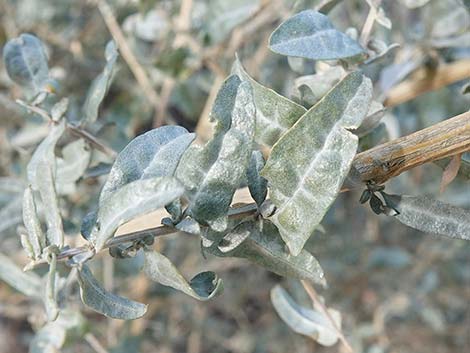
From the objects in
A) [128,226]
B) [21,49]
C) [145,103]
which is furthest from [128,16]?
[128,226]

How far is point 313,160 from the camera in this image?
443mm

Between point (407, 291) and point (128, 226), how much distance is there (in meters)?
0.97

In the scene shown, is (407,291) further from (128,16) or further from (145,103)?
(128,16)

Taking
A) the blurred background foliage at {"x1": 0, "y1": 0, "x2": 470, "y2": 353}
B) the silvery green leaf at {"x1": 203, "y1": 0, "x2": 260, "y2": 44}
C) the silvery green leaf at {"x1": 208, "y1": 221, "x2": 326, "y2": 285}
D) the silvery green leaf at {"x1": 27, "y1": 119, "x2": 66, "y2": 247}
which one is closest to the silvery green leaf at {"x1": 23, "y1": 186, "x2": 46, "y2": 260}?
the silvery green leaf at {"x1": 27, "y1": 119, "x2": 66, "y2": 247}

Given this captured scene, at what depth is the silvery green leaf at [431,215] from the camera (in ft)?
1.59

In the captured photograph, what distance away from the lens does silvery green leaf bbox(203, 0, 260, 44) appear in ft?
3.06

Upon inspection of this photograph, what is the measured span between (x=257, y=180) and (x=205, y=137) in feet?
2.02

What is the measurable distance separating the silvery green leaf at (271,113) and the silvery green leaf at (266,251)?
0.21ft

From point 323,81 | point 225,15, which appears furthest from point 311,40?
point 225,15

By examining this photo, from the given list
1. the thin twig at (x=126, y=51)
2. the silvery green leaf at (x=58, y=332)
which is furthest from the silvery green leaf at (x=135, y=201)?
the thin twig at (x=126, y=51)

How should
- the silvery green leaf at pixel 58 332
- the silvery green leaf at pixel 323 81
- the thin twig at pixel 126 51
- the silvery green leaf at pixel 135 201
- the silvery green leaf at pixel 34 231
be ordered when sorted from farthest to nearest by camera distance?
the thin twig at pixel 126 51, the silvery green leaf at pixel 58 332, the silvery green leaf at pixel 323 81, the silvery green leaf at pixel 34 231, the silvery green leaf at pixel 135 201

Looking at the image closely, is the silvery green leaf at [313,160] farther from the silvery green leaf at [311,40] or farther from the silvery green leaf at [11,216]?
the silvery green leaf at [11,216]

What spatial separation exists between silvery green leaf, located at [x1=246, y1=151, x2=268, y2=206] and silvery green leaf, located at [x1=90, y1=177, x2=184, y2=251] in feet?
0.35

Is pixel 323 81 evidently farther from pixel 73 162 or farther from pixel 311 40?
pixel 73 162
